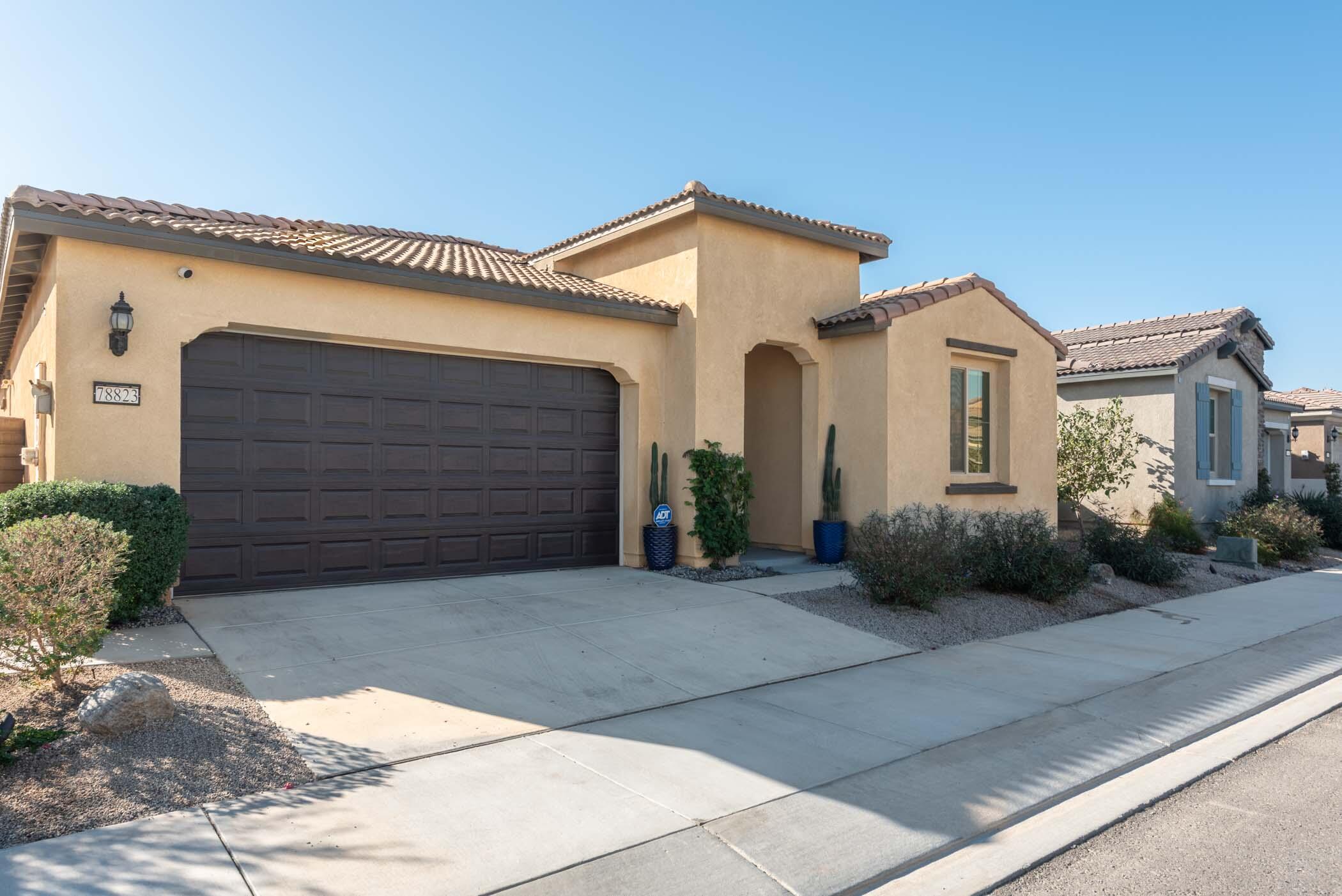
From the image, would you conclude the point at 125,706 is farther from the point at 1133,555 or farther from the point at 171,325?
the point at 1133,555

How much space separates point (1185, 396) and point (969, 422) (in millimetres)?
6380

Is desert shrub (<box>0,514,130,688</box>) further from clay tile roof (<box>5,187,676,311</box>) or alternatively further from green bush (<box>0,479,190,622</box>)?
clay tile roof (<box>5,187,676,311</box>)

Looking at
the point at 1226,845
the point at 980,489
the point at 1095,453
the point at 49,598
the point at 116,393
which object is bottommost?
the point at 1226,845

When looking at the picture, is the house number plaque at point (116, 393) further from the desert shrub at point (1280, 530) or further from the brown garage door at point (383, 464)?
the desert shrub at point (1280, 530)

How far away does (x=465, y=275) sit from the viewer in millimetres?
9812

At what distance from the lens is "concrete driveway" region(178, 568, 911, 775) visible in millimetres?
5434

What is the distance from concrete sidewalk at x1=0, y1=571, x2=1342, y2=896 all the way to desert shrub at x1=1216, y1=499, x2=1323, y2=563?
340 inches

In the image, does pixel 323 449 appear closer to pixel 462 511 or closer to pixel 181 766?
pixel 462 511

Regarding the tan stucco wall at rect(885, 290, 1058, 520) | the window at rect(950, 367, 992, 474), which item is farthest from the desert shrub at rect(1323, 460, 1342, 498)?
the window at rect(950, 367, 992, 474)

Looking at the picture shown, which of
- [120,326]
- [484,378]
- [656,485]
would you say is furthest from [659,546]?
[120,326]

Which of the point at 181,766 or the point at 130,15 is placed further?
the point at 130,15

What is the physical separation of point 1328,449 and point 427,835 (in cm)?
2959

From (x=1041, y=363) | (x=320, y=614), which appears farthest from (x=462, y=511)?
(x=1041, y=363)

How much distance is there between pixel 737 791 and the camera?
4.52 meters
